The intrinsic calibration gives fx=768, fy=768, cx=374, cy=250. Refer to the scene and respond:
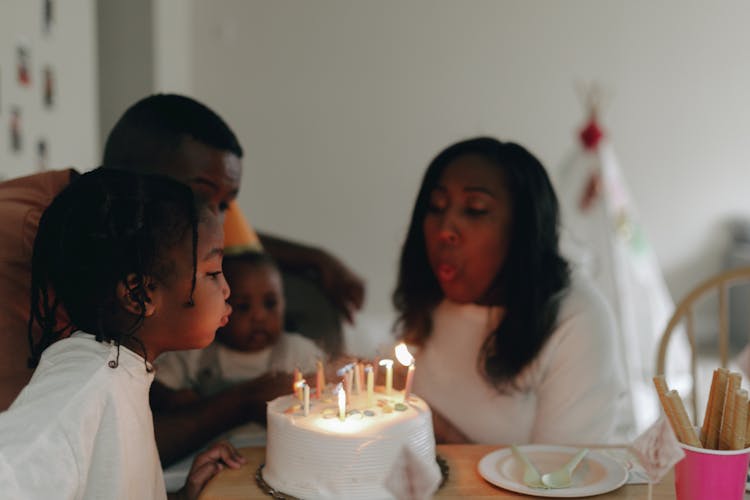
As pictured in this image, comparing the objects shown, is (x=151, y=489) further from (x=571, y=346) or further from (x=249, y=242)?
(x=249, y=242)

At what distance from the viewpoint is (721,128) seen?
543 centimetres

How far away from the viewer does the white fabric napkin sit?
747 millimetres

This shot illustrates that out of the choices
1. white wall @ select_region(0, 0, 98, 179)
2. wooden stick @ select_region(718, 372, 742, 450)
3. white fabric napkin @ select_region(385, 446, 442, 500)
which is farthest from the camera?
white wall @ select_region(0, 0, 98, 179)

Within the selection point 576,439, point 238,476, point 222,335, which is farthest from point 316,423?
point 222,335

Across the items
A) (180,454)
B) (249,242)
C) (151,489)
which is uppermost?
(249,242)

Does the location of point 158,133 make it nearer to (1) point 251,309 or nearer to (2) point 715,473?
(1) point 251,309

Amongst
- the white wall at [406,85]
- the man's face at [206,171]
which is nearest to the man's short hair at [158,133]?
the man's face at [206,171]

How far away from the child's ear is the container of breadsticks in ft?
2.32

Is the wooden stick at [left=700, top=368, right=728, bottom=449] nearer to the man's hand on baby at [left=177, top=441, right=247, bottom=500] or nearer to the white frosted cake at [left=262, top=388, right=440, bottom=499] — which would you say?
the white frosted cake at [left=262, top=388, right=440, bottom=499]

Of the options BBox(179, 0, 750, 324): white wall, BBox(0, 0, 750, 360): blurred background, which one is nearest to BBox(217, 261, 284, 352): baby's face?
BBox(0, 0, 750, 360): blurred background

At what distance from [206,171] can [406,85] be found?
3599mm

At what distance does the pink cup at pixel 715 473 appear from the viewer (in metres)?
0.99

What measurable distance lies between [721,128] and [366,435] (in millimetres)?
5125

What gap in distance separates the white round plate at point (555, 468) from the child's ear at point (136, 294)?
0.56 m
